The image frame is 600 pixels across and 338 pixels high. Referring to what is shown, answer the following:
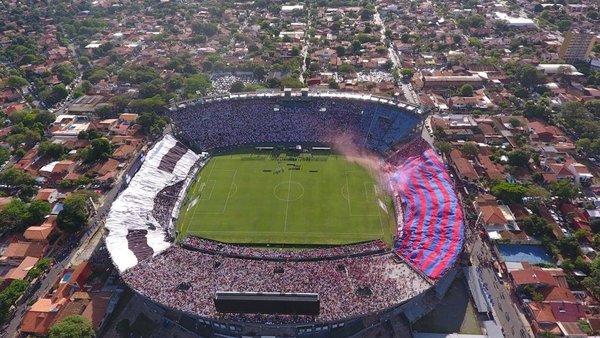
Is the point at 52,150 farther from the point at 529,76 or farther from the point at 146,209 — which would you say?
the point at 529,76

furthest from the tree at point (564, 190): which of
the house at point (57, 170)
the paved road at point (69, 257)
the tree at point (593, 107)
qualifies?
the house at point (57, 170)

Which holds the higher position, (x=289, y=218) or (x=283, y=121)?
(x=283, y=121)

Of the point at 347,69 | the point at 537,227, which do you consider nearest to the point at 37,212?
the point at 537,227

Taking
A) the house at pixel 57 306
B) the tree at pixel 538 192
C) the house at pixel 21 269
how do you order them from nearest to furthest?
the house at pixel 57 306 < the house at pixel 21 269 < the tree at pixel 538 192

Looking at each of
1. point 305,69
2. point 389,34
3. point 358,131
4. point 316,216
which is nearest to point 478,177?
point 358,131

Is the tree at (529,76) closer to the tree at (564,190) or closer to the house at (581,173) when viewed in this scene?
the house at (581,173)

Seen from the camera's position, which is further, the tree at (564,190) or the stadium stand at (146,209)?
the tree at (564,190)

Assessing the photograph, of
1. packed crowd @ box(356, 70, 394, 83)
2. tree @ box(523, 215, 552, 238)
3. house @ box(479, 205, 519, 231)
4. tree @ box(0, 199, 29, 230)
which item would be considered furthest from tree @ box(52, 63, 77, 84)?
tree @ box(523, 215, 552, 238)

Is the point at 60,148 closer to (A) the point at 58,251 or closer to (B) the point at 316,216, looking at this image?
(A) the point at 58,251
